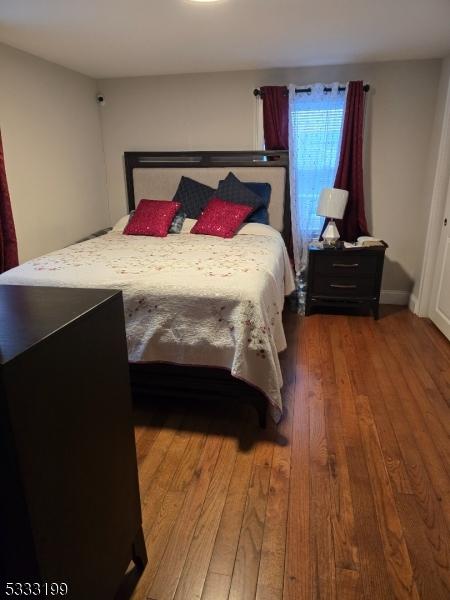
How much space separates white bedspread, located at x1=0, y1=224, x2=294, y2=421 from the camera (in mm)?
1948

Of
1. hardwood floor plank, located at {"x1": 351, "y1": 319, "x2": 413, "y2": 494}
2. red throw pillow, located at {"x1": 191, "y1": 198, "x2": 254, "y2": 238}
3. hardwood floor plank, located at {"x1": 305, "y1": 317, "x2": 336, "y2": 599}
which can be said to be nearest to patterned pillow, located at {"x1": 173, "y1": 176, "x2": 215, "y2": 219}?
red throw pillow, located at {"x1": 191, "y1": 198, "x2": 254, "y2": 238}

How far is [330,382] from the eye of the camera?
2.58m

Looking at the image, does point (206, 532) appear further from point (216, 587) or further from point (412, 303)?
point (412, 303)

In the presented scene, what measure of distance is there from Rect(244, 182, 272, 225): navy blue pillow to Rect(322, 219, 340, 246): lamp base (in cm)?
57

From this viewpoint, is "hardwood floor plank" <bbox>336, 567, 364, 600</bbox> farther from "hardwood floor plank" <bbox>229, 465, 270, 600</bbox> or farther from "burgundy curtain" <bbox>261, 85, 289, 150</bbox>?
"burgundy curtain" <bbox>261, 85, 289, 150</bbox>

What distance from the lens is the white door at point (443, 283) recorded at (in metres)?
3.26

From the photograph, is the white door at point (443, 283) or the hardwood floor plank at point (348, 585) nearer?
the hardwood floor plank at point (348, 585)

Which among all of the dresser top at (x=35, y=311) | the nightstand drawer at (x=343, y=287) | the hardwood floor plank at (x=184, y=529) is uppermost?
the dresser top at (x=35, y=311)

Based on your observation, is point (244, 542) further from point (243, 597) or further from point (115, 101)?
point (115, 101)

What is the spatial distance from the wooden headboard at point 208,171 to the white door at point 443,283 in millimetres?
1388

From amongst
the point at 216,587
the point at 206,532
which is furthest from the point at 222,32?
the point at 216,587

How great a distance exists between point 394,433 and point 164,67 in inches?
138

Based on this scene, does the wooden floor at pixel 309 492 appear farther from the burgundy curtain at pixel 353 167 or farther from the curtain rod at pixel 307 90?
the curtain rod at pixel 307 90

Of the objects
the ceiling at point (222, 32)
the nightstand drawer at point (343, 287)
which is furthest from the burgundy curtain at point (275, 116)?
the nightstand drawer at point (343, 287)
